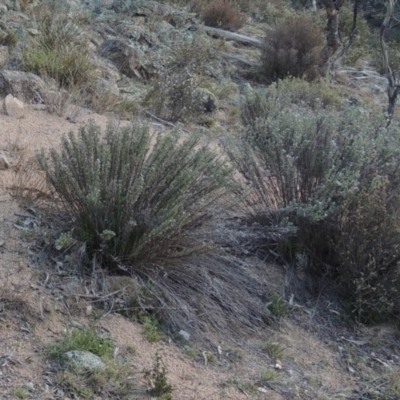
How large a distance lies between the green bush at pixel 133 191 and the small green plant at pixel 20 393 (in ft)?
3.63

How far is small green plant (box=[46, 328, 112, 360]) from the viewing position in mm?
3666

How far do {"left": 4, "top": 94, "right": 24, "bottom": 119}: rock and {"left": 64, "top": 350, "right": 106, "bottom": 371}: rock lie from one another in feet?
11.4

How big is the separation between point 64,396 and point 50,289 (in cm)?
79

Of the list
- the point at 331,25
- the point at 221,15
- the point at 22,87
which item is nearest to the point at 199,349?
the point at 22,87

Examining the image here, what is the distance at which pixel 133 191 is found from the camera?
444cm

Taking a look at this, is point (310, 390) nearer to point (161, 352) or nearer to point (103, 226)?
point (161, 352)

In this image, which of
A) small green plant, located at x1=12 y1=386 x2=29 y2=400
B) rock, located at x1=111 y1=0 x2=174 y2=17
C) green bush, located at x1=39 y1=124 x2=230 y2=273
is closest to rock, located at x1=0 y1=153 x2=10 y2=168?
green bush, located at x1=39 y1=124 x2=230 y2=273

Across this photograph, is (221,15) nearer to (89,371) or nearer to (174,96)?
(174,96)

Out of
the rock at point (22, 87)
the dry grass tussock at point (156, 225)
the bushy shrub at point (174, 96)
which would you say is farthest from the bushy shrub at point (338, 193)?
the bushy shrub at point (174, 96)

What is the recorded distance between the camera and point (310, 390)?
422cm

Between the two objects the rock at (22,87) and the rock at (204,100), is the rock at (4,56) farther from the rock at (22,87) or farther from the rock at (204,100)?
the rock at (204,100)

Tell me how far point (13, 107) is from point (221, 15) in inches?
375

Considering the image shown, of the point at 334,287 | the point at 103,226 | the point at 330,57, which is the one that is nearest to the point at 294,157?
the point at 334,287

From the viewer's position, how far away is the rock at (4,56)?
8.00m
